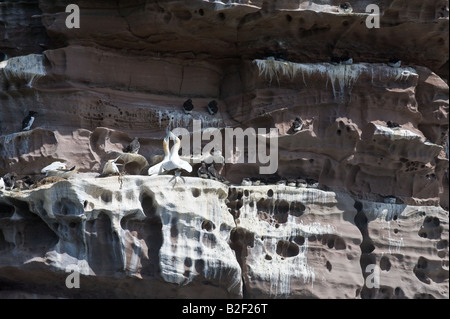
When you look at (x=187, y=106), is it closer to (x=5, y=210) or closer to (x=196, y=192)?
(x=196, y=192)

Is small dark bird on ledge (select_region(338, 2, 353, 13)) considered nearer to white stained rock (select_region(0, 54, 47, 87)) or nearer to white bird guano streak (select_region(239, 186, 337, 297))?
white bird guano streak (select_region(239, 186, 337, 297))

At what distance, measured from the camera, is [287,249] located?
20.9m

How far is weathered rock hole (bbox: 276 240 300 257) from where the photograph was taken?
20766 millimetres

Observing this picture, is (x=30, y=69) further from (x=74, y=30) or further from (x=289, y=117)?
(x=289, y=117)

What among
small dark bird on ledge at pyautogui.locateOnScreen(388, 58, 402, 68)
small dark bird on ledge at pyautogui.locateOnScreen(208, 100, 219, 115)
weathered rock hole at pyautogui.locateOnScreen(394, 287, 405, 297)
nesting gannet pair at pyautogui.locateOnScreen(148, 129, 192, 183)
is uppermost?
small dark bird on ledge at pyautogui.locateOnScreen(388, 58, 402, 68)

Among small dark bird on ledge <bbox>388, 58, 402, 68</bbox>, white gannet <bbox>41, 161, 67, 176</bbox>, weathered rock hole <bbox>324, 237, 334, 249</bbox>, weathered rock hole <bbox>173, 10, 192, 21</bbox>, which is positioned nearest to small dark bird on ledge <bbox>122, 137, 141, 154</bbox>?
white gannet <bbox>41, 161, 67, 176</bbox>

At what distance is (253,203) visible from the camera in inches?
822

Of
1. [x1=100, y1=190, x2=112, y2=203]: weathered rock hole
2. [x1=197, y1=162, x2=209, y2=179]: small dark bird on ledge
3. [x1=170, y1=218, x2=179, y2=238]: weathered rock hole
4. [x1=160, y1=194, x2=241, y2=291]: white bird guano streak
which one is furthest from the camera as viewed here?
[x1=197, y1=162, x2=209, y2=179]: small dark bird on ledge

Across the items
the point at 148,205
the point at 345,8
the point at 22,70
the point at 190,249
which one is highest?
the point at 345,8

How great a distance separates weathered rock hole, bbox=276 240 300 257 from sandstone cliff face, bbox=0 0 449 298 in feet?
0.10

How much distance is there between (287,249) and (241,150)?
2397 mm

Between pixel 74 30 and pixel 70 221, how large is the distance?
453 cm

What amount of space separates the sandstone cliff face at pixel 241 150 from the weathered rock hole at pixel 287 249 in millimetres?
29

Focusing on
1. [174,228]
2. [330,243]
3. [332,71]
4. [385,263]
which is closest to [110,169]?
[174,228]
